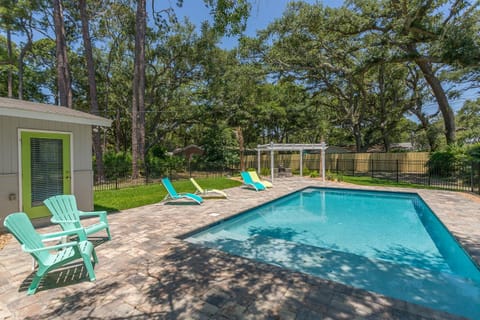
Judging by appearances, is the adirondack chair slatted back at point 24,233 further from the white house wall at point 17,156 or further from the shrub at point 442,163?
the shrub at point 442,163

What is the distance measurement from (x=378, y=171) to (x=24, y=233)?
23436 mm

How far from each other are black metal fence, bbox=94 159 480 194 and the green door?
5548mm

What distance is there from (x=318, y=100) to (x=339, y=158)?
616 cm

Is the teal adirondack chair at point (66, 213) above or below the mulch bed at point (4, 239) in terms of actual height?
above

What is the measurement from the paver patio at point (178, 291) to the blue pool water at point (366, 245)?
0.61m

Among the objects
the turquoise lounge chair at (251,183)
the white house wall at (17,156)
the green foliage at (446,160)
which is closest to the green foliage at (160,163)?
the turquoise lounge chair at (251,183)

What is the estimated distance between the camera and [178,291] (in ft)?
9.64

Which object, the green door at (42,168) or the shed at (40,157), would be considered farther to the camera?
the green door at (42,168)

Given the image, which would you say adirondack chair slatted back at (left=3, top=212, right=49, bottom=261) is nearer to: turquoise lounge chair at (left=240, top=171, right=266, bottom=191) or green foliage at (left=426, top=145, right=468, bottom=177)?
turquoise lounge chair at (left=240, top=171, right=266, bottom=191)

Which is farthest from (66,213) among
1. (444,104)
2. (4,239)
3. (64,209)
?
(444,104)

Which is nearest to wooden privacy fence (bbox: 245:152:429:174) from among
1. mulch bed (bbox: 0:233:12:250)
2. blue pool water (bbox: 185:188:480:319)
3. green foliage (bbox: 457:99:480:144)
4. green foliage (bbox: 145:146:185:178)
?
green foliage (bbox: 457:99:480:144)

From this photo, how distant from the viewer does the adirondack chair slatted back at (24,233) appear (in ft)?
9.12

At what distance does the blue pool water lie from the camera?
342 centimetres

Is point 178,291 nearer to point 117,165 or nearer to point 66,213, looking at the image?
A: point 66,213
